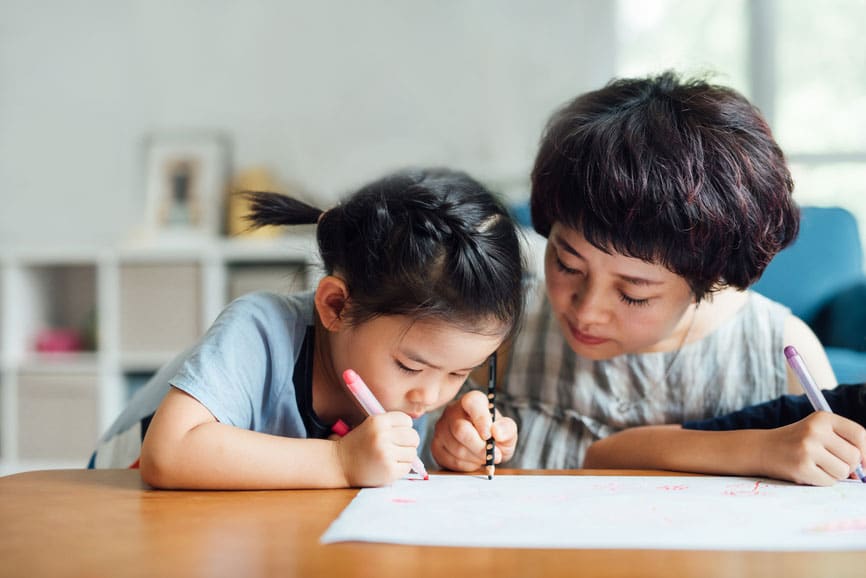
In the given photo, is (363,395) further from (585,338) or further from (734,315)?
(734,315)

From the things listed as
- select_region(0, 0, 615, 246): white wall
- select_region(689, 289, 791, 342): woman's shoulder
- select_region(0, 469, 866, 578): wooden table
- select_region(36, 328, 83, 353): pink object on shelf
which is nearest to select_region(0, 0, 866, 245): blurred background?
select_region(0, 0, 615, 246): white wall

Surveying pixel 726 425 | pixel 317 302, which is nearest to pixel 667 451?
pixel 726 425

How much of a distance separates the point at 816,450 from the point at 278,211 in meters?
0.65

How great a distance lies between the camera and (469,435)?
2.96 feet

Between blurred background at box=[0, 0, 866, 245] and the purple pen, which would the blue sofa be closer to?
the purple pen

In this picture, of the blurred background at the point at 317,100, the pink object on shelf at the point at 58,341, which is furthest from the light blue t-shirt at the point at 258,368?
the pink object on shelf at the point at 58,341

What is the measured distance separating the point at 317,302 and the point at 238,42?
263 cm

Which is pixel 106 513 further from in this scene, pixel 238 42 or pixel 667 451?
pixel 238 42

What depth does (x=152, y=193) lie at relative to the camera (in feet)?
10.6

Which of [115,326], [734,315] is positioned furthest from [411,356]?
[115,326]

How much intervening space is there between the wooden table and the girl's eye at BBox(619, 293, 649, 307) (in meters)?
0.51

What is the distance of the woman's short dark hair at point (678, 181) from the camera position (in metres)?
0.99

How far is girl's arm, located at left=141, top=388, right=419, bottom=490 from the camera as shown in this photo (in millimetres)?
754

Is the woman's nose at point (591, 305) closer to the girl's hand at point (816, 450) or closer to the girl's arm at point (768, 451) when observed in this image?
the girl's arm at point (768, 451)
